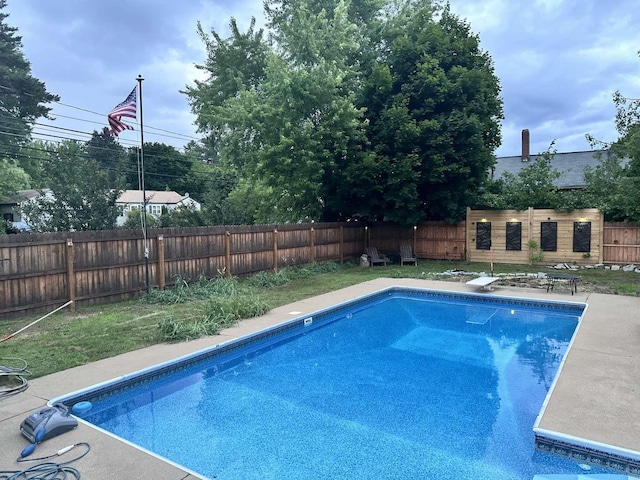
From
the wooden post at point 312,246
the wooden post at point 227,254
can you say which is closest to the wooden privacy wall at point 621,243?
the wooden post at point 312,246

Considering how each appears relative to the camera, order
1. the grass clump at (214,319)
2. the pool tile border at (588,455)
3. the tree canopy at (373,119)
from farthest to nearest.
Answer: the tree canopy at (373,119)
the grass clump at (214,319)
the pool tile border at (588,455)

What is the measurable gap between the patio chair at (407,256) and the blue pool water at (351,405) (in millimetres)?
8559

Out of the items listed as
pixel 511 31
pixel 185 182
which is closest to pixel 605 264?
pixel 511 31

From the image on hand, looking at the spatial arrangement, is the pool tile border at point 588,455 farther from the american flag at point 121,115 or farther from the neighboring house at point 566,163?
the neighboring house at point 566,163

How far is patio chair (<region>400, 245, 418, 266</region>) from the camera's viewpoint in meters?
17.0

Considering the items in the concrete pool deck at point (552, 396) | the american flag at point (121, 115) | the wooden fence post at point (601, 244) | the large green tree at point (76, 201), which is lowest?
the concrete pool deck at point (552, 396)

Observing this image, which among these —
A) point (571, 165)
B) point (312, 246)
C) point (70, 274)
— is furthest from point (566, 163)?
point (70, 274)

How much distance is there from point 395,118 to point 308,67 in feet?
15.0

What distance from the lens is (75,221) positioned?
454 inches

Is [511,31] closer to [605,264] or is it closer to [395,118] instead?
[395,118]

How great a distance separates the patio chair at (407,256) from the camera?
17000mm

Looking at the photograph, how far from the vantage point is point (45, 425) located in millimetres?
3621

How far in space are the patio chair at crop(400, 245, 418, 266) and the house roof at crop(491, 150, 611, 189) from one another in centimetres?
653

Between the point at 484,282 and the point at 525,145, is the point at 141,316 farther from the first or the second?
the point at 525,145
